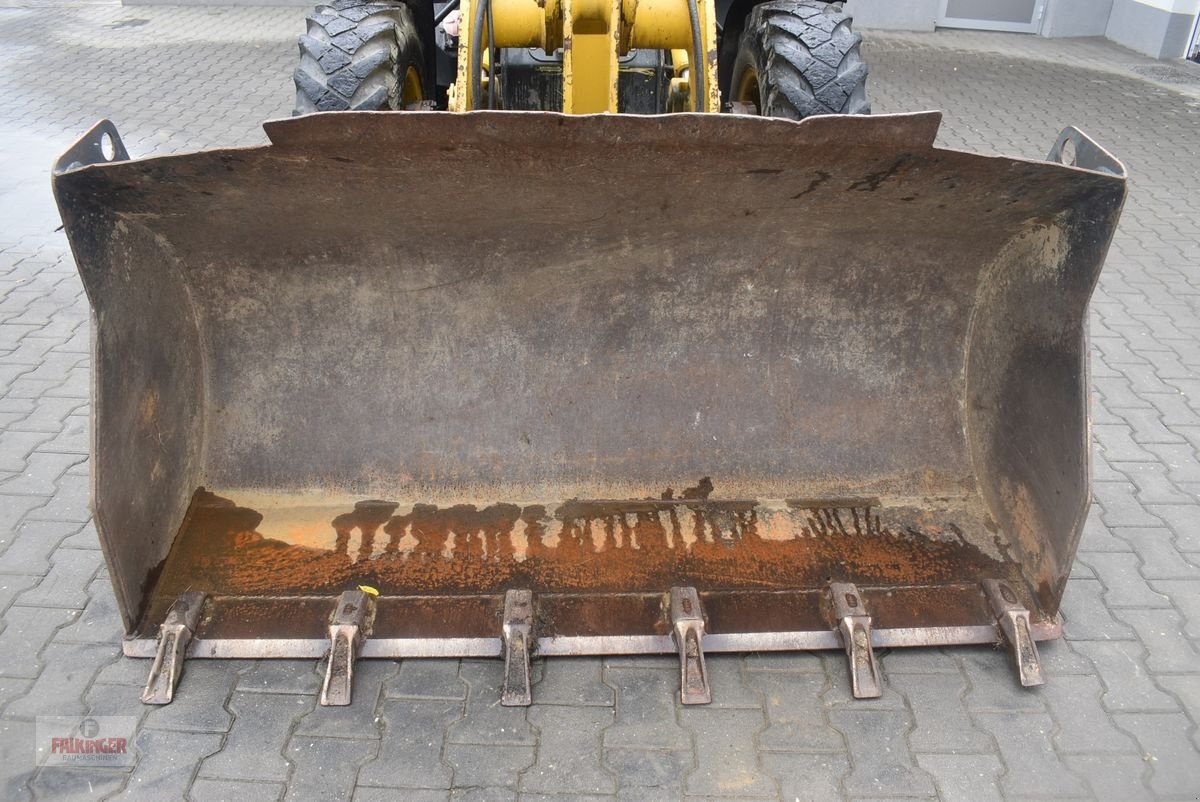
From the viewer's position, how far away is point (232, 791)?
75.2 inches

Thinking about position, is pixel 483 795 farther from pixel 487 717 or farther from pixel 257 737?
pixel 257 737

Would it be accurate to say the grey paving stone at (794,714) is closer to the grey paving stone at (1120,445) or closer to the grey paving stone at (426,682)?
the grey paving stone at (426,682)

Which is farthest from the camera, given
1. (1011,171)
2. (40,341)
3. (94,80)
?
(94,80)

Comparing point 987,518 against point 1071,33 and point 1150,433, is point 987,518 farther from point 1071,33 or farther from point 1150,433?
point 1071,33

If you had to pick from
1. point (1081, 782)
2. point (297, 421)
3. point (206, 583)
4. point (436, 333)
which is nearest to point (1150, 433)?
point (1081, 782)

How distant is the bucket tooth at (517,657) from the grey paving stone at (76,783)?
2.81ft

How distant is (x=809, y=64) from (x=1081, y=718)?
7.09ft

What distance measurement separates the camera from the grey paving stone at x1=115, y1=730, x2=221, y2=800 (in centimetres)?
190

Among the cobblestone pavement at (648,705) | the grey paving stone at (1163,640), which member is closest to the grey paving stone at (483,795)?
the cobblestone pavement at (648,705)

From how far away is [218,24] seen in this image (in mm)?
10016

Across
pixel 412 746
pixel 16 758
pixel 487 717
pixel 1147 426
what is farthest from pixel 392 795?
pixel 1147 426

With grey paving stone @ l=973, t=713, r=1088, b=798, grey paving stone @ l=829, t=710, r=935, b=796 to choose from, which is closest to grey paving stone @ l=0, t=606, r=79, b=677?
grey paving stone @ l=829, t=710, r=935, b=796

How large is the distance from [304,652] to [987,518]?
5.82ft

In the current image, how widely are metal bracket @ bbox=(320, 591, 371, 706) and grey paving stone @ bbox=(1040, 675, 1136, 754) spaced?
65.1 inches
